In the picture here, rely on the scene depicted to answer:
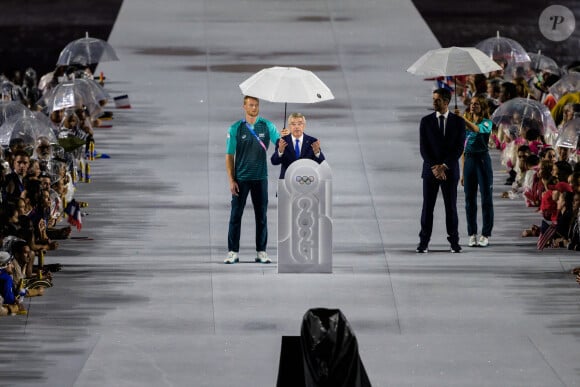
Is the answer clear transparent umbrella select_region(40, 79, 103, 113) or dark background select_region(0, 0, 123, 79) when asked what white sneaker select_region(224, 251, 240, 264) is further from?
dark background select_region(0, 0, 123, 79)

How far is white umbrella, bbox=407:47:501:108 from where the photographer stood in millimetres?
18297

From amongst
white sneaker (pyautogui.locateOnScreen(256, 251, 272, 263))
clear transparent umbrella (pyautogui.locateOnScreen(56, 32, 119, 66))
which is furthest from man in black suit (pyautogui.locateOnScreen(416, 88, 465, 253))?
clear transparent umbrella (pyautogui.locateOnScreen(56, 32, 119, 66))

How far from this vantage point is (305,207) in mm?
16531

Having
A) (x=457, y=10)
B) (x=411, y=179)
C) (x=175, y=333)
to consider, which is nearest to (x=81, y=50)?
(x=411, y=179)

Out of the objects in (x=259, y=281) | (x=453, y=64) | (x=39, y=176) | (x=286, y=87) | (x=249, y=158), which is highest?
(x=453, y=64)

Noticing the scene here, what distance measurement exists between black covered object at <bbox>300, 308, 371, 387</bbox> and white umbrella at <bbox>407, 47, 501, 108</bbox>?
25.5 feet

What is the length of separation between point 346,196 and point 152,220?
276 cm

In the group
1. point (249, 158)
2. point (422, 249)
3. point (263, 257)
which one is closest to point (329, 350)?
point (249, 158)

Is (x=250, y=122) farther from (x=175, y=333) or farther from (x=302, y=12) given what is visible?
(x=302, y=12)

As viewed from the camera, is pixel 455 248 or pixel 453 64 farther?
pixel 453 64

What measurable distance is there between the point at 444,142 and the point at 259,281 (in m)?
2.63

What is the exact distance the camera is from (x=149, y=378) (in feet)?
45.4

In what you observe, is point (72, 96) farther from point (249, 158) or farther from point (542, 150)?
point (542, 150)

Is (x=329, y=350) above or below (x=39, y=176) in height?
below
